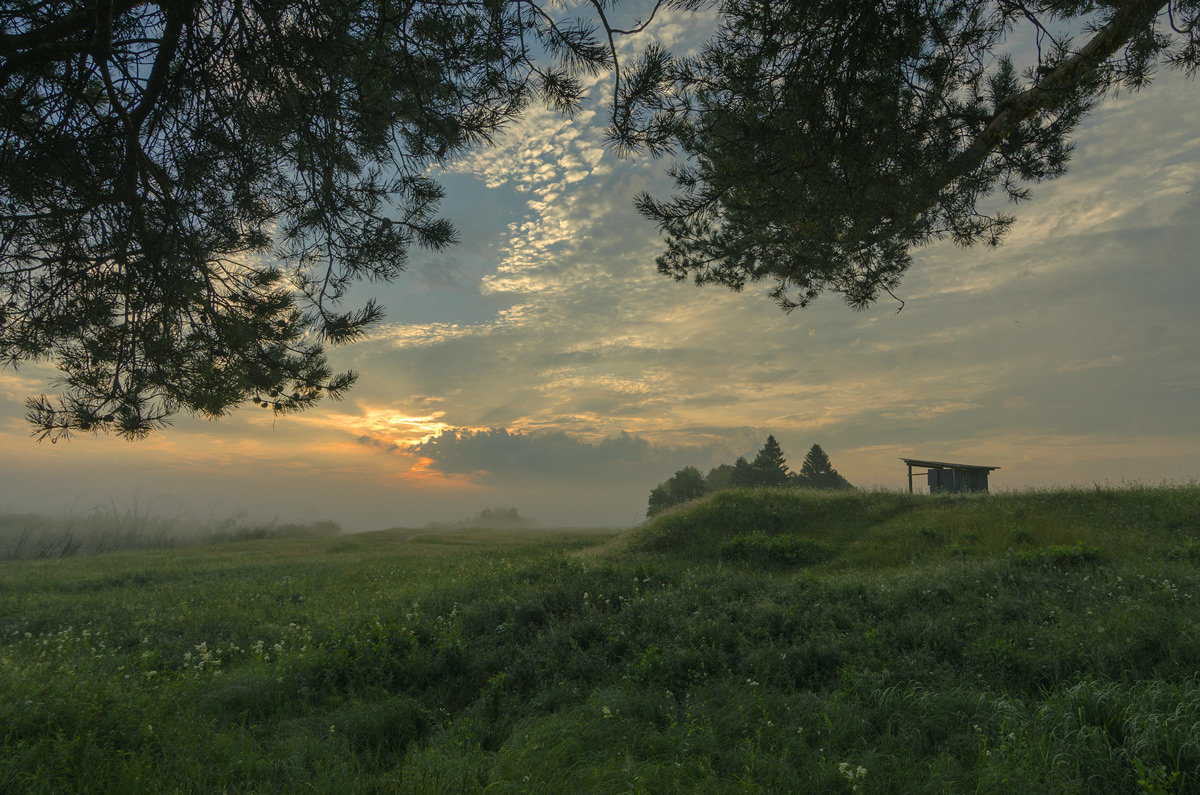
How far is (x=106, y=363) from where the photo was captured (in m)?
6.99

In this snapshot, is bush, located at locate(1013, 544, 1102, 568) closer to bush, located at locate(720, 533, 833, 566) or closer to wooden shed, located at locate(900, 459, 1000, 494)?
bush, located at locate(720, 533, 833, 566)

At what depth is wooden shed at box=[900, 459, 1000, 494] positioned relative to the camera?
949 inches

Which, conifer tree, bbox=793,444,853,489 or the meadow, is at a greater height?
conifer tree, bbox=793,444,853,489

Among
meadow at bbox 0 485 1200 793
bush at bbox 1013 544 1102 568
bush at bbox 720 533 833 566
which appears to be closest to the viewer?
meadow at bbox 0 485 1200 793

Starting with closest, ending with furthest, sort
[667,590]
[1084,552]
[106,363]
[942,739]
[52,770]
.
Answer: [52,770] < [942,739] < [106,363] < [667,590] < [1084,552]

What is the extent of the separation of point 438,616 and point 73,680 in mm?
4306

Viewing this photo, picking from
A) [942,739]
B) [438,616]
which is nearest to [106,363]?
[438,616]

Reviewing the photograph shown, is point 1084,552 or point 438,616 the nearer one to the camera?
point 438,616

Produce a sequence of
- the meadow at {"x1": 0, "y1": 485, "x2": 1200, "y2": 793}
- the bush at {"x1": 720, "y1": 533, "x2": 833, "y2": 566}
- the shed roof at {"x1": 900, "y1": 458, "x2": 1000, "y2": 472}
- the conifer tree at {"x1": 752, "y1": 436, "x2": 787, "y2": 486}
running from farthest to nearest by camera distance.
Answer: the conifer tree at {"x1": 752, "y1": 436, "x2": 787, "y2": 486}, the shed roof at {"x1": 900, "y1": 458, "x2": 1000, "y2": 472}, the bush at {"x1": 720, "y1": 533, "x2": 833, "y2": 566}, the meadow at {"x1": 0, "y1": 485, "x2": 1200, "y2": 793}

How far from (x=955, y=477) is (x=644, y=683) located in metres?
23.2

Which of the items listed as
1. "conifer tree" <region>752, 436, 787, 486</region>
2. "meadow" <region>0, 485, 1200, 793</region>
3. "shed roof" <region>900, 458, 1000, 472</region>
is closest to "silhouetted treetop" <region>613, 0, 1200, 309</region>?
"meadow" <region>0, 485, 1200, 793</region>

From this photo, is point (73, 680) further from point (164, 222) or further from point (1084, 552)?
point (1084, 552)

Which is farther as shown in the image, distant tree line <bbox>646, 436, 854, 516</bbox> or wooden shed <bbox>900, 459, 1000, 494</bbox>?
distant tree line <bbox>646, 436, 854, 516</bbox>

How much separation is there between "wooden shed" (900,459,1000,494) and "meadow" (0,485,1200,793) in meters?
11.5
